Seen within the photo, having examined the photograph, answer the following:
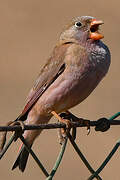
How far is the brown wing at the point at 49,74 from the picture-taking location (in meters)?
5.68

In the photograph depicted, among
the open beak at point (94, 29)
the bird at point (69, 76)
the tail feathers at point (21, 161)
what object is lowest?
the tail feathers at point (21, 161)

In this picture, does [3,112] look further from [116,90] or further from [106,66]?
[106,66]

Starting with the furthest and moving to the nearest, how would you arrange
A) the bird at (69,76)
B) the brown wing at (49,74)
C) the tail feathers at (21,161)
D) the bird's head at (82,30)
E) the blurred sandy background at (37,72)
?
the blurred sandy background at (37,72)
the bird's head at (82,30)
the brown wing at (49,74)
the bird at (69,76)
the tail feathers at (21,161)

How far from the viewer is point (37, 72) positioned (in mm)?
13203

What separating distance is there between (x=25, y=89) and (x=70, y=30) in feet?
22.0

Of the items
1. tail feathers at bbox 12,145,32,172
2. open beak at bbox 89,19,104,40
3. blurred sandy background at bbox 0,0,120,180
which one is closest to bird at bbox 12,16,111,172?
open beak at bbox 89,19,104,40

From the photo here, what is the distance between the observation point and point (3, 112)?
1159 cm

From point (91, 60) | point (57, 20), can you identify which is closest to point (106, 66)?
point (91, 60)

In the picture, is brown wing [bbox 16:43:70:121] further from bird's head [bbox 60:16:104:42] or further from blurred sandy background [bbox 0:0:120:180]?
blurred sandy background [bbox 0:0:120:180]

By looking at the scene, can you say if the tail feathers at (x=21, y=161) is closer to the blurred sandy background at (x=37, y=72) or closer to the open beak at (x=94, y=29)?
the open beak at (x=94, y=29)

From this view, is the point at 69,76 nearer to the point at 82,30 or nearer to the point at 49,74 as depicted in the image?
the point at 49,74

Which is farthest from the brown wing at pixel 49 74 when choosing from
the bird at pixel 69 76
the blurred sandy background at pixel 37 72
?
the blurred sandy background at pixel 37 72

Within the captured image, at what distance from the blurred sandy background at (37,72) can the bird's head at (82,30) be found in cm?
392

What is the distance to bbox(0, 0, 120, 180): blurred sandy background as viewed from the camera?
10.1 m
